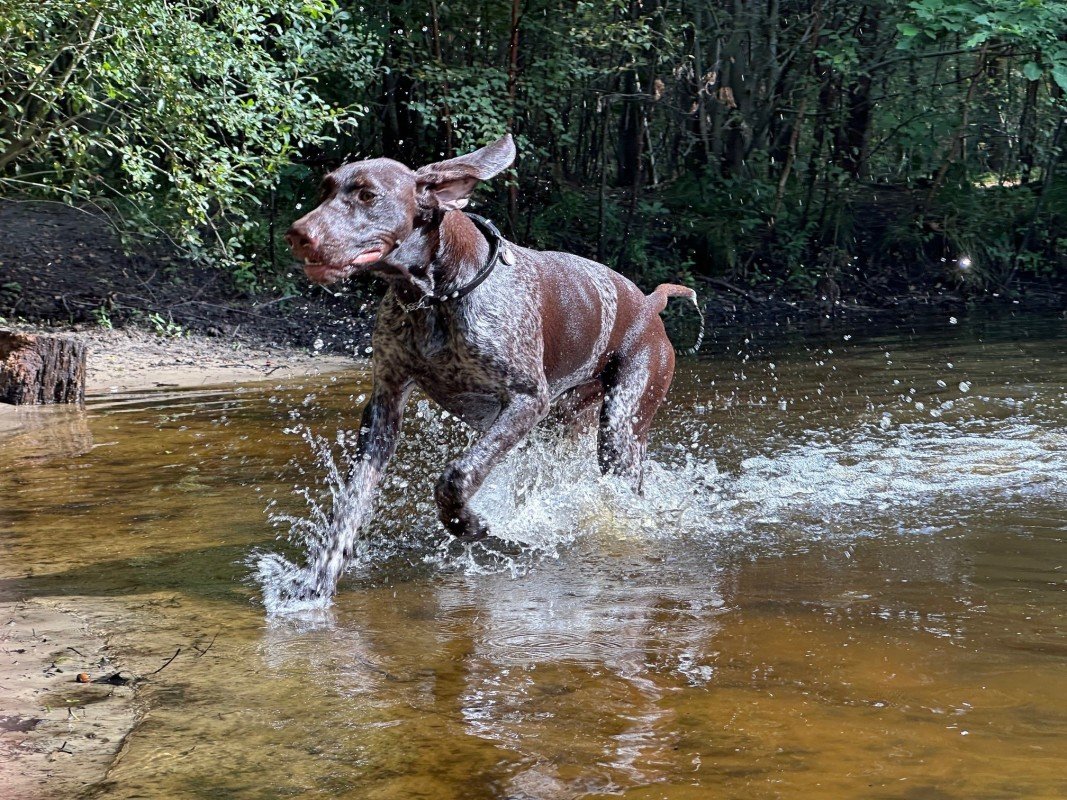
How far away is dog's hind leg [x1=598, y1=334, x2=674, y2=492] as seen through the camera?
20.3ft

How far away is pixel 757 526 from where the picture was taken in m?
5.61

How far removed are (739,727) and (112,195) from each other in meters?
14.3

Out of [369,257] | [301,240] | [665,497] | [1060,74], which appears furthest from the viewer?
[1060,74]

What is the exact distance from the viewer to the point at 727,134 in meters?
19.1

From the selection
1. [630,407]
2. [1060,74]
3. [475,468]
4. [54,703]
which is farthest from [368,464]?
[1060,74]

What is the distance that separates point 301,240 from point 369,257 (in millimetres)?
356

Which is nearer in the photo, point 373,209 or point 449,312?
point 373,209

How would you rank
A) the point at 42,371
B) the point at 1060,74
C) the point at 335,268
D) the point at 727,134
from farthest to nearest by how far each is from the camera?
the point at 727,134, the point at 1060,74, the point at 42,371, the point at 335,268

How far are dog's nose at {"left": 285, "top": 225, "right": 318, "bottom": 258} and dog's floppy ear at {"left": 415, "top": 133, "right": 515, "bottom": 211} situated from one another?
64cm

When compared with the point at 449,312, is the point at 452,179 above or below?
above

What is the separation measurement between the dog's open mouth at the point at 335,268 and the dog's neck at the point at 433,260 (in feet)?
0.52

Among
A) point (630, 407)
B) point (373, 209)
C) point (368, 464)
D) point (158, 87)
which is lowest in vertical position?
point (368, 464)

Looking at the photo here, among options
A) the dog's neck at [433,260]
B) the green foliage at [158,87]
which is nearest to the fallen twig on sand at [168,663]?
the dog's neck at [433,260]

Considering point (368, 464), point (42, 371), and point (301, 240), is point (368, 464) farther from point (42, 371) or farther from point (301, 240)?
point (42, 371)
